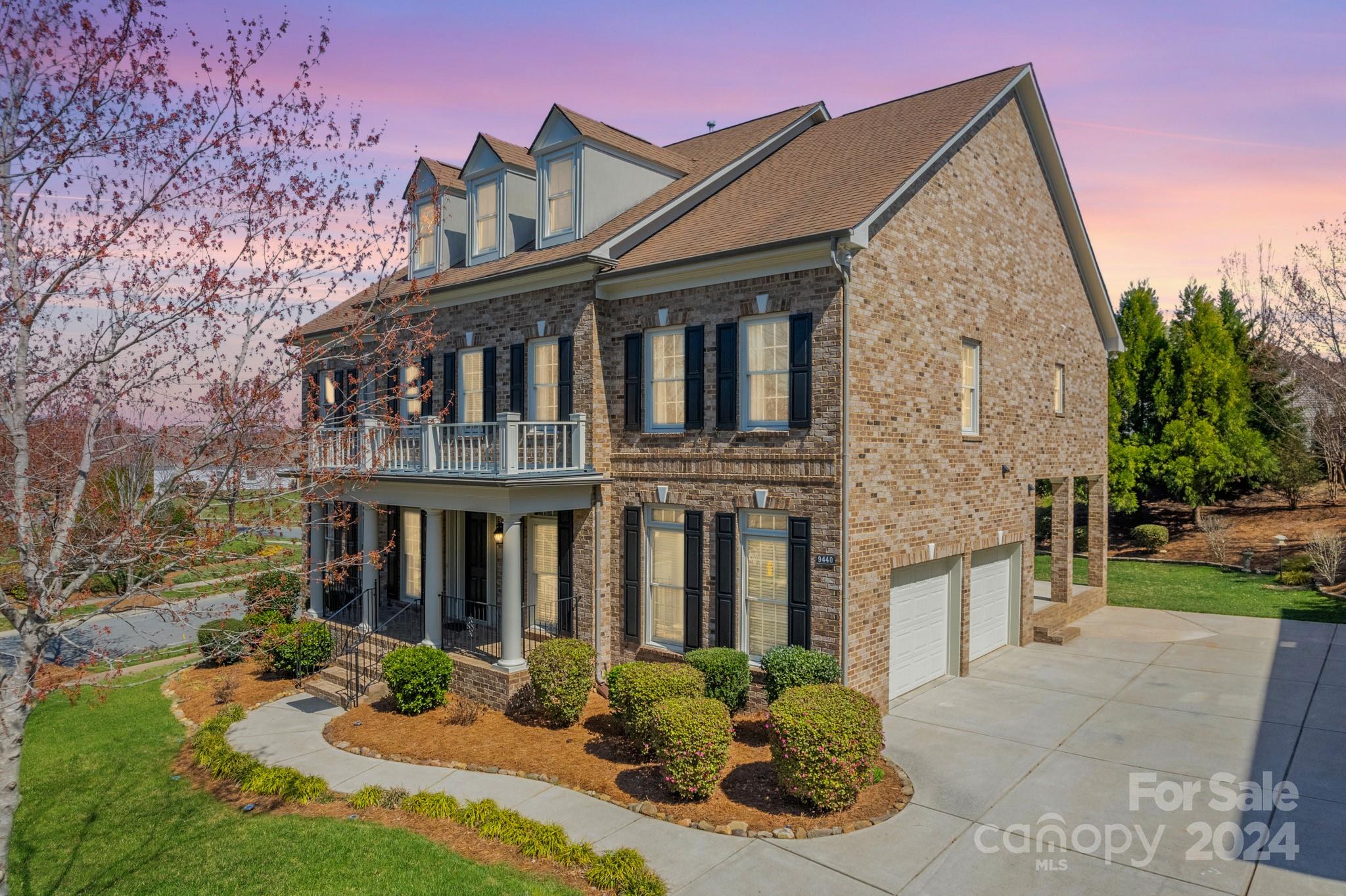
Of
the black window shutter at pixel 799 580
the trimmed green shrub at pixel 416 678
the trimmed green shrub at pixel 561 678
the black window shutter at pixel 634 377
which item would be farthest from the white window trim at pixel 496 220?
the black window shutter at pixel 799 580

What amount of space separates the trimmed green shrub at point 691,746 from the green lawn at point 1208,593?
17.1 m

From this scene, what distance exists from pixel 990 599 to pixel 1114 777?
6.98 m

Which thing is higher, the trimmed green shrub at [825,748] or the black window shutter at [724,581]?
the black window shutter at [724,581]

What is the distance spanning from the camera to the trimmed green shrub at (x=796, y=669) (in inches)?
455

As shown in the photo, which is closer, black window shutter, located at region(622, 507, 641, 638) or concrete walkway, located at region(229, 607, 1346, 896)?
concrete walkway, located at region(229, 607, 1346, 896)

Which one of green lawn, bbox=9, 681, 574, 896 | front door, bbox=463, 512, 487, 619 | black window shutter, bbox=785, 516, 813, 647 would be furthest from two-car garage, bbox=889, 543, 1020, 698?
front door, bbox=463, 512, 487, 619

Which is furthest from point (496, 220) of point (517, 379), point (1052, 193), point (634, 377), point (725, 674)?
point (1052, 193)

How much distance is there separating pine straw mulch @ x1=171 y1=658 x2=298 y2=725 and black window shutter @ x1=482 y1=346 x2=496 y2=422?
21.5 feet

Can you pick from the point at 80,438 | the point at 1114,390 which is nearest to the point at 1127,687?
the point at 80,438

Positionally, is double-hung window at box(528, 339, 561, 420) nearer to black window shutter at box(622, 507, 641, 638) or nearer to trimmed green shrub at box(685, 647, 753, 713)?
black window shutter at box(622, 507, 641, 638)

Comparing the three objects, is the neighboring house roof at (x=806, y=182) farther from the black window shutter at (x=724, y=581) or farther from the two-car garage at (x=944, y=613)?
the two-car garage at (x=944, y=613)

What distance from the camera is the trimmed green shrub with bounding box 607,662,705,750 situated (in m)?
10.8

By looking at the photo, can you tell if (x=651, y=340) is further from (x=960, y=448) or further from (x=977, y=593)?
(x=977, y=593)

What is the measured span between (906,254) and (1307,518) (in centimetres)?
2874
